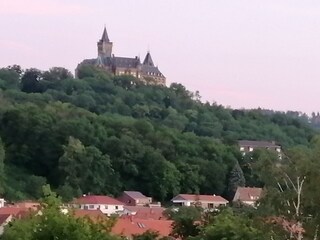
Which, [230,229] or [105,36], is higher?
[105,36]

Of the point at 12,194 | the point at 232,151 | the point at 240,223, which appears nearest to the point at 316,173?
the point at 240,223

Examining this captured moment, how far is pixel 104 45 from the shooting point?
128m

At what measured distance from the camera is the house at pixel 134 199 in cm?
6491

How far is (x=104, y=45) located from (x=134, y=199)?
64.8 metres

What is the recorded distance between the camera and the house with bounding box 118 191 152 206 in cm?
6491

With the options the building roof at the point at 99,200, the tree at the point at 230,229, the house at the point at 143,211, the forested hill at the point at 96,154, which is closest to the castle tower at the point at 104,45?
the forested hill at the point at 96,154

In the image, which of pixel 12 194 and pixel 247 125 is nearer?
pixel 12 194

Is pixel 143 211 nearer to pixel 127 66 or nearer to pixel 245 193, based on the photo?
pixel 245 193

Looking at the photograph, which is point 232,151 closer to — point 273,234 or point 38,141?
point 38,141

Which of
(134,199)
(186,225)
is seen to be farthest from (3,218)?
(134,199)

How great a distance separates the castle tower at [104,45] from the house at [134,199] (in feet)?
200

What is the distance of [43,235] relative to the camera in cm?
1485

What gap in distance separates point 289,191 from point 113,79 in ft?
300

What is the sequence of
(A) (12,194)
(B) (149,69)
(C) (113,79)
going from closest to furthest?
(A) (12,194)
(C) (113,79)
(B) (149,69)
